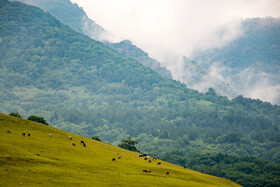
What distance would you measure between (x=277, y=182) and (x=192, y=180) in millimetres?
89669

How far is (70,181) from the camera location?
5694 cm

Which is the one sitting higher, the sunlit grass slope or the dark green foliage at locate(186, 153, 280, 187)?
the dark green foliage at locate(186, 153, 280, 187)

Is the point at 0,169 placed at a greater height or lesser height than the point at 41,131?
lesser

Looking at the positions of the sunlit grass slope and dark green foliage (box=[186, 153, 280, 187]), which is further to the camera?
dark green foliage (box=[186, 153, 280, 187])

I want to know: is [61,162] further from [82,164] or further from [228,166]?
[228,166]

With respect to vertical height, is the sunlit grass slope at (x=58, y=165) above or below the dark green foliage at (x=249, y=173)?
below

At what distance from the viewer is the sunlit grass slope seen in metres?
56.1

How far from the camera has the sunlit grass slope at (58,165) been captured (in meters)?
56.1

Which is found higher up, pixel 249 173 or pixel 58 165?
pixel 249 173

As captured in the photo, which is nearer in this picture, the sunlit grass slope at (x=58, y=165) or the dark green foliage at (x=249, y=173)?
the sunlit grass slope at (x=58, y=165)

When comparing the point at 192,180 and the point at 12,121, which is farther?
the point at 12,121

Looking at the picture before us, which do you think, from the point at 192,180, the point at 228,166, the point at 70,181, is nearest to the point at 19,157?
the point at 70,181

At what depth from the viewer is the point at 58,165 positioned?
211ft

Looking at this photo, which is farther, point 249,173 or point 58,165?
point 249,173
